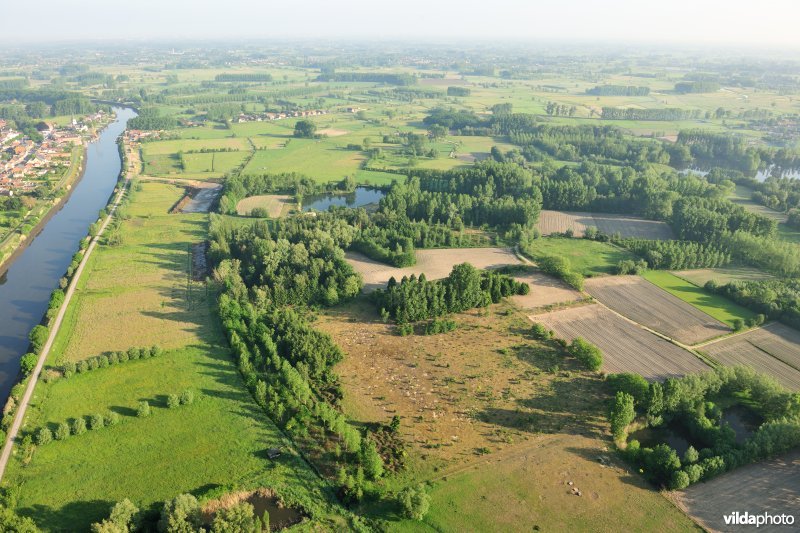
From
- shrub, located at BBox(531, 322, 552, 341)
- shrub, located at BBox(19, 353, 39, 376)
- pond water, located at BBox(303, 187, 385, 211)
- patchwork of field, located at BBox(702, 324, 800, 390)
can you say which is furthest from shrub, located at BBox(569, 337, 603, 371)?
pond water, located at BBox(303, 187, 385, 211)

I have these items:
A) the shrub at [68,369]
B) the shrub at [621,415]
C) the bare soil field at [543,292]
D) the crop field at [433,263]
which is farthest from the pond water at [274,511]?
the bare soil field at [543,292]

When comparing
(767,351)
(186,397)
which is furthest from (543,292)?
(186,397)

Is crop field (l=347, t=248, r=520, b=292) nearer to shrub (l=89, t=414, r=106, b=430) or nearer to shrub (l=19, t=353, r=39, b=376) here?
shrub (l=89, t=414, r=106, b=430)

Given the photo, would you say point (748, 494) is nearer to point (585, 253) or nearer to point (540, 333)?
point (540, 333)

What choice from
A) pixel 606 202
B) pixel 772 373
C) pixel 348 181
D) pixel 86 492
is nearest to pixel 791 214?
Answer: pixel 606 202

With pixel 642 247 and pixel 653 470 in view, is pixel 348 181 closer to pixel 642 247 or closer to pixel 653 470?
pixel 642 247

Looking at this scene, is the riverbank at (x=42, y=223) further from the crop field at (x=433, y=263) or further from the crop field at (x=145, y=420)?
the crop field at (x=433, y=263)
